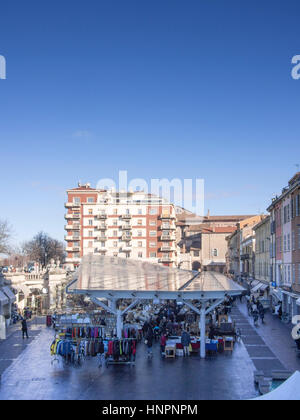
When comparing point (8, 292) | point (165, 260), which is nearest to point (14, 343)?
point (8, 292)

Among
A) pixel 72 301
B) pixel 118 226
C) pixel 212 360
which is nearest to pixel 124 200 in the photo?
pixel 118 226

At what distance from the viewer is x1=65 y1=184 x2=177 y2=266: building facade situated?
307 feet

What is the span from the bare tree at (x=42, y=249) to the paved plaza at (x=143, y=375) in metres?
81.3

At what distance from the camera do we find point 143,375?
19094 mm

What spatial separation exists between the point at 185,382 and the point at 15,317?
22.8 meters

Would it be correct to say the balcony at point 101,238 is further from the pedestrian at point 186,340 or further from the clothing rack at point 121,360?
the clothing rack at point 121,360

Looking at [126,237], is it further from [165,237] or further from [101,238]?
[165,237]

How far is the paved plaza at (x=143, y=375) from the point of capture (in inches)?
645

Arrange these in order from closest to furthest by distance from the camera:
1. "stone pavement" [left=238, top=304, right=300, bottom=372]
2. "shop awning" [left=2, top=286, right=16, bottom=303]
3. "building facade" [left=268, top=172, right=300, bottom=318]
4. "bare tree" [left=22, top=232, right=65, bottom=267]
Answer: "stone pavement" [left=238, top=304, right=300, bottom=372] → "shop awning" [left=2, top=286, right=16, bottom=303] → "building facade" [left=268, top=172, right=300, bottom=318] → "bare tree" [left=22, top=232, right=65, bottom=267]

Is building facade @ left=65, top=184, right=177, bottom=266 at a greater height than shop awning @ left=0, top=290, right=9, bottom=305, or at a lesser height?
greater

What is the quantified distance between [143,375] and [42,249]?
93.0 metres

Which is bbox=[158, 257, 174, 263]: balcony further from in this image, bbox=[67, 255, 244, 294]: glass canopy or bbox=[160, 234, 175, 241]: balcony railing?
bbox=[67, 255, 244, 294]: glass canopy

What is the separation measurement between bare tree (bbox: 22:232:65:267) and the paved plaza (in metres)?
81.3

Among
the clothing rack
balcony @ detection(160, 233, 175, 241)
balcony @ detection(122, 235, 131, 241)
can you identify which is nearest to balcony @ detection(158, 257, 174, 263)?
balcony @ detection(160, 233, 175, 241)
